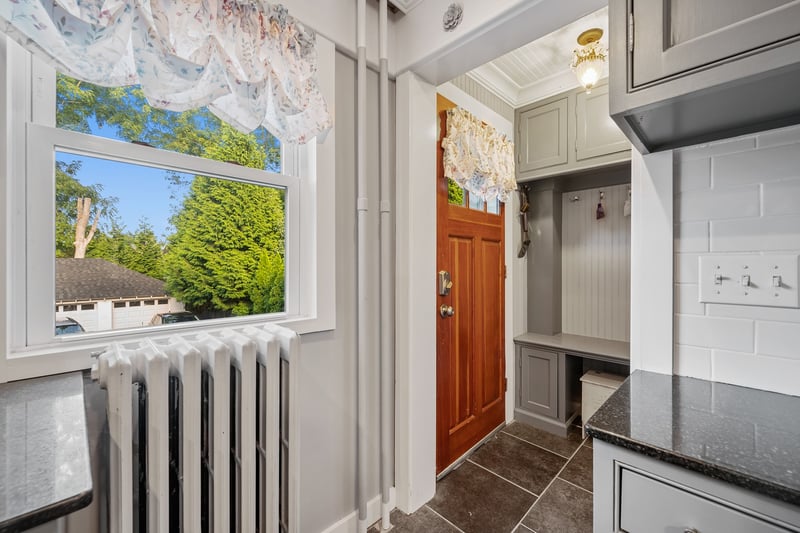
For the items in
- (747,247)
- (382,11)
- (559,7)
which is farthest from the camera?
(382,11)

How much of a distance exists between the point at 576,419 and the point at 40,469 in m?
3.00

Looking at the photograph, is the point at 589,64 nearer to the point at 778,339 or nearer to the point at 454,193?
the point at 454,193

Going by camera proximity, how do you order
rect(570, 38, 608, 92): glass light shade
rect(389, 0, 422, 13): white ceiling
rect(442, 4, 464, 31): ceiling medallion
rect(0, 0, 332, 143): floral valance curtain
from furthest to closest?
1. rect(570, 38, 608, 92): glass light shade
2. rect(389, 0, 422, 13): white ceiling
3. rect(442, 4, 464, 31): ceiling medallion
4. rect(0, 0, 332, 143): floral valance curtain

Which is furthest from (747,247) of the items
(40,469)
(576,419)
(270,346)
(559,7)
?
(576,419)

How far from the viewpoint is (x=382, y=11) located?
153 centimetres

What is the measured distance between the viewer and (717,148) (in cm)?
94

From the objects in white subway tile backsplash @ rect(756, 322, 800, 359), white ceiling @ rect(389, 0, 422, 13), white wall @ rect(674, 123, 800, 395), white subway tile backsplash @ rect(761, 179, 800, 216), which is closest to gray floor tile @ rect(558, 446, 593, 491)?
white wall @ rect(674, 123, 800, 395)

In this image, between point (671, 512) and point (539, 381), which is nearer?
point (671, 512)

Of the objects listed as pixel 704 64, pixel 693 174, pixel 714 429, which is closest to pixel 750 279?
pixel 693 174

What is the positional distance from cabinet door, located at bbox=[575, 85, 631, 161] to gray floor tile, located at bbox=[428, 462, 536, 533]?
2175 mm

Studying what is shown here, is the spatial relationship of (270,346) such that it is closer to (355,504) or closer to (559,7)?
(355,504)

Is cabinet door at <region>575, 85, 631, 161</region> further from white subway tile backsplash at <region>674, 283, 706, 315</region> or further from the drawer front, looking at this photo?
the drawer front

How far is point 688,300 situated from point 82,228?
185cm

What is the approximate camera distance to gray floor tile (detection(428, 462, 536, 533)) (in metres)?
1.61
